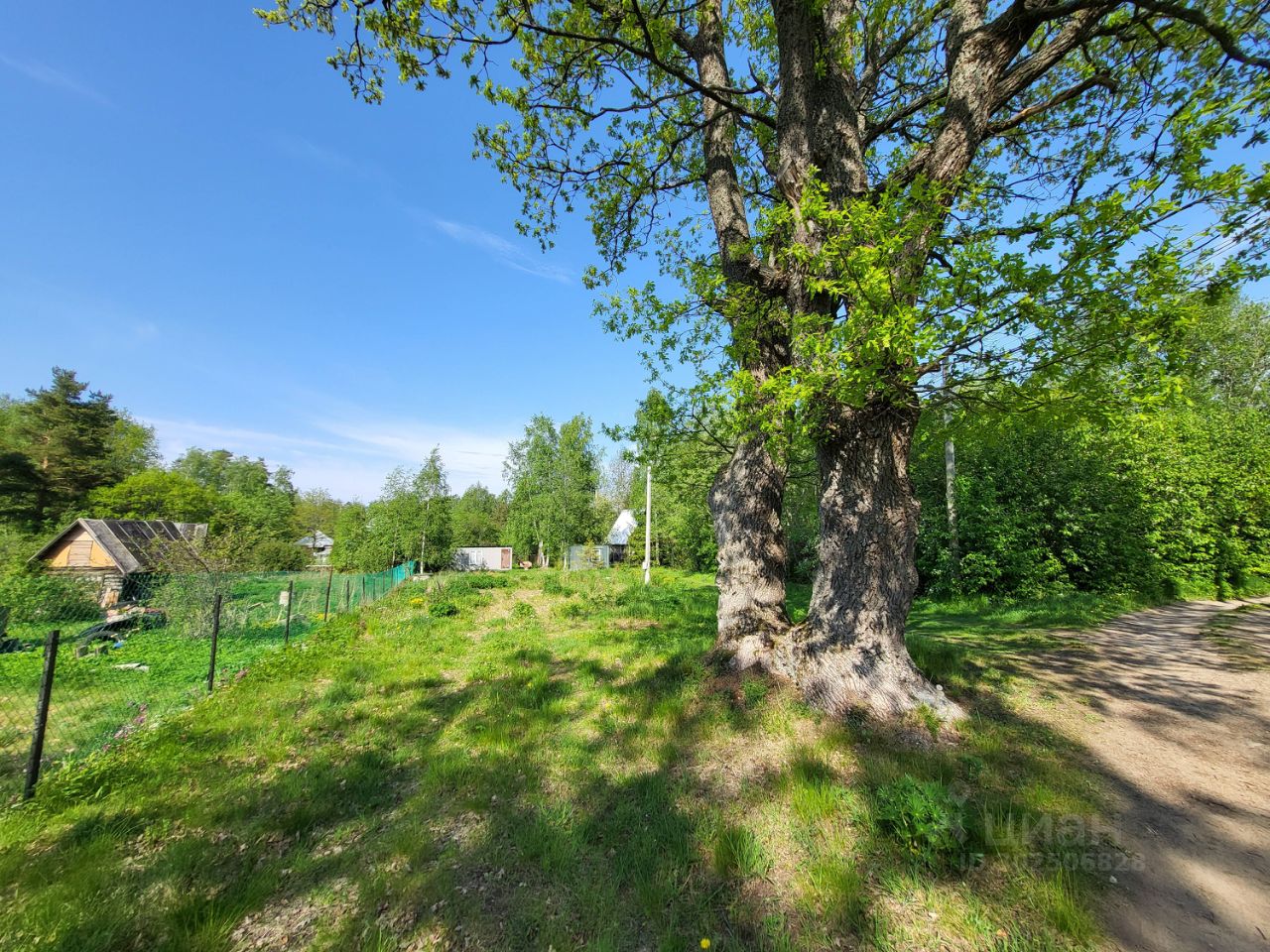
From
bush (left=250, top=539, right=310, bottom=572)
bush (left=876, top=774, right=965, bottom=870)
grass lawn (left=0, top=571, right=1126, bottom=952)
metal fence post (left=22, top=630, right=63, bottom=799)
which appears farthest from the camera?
bush (left=250, top=539, right=310, bottom=572)

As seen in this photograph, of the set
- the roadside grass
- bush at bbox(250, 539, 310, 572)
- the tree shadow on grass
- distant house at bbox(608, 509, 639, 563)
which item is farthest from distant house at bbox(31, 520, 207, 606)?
the roadside grass

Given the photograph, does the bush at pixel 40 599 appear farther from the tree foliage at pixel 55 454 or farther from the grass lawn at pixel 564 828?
the tree foliage at pixel 55 454

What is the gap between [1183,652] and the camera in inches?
241

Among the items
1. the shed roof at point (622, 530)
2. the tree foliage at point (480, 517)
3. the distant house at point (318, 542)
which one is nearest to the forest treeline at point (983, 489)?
the shed roof at point (622, 530)

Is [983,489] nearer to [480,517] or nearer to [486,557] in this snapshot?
[486,557]

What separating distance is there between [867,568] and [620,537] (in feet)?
126

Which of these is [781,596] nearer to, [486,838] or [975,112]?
[486,838]

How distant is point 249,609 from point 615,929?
1432 cm

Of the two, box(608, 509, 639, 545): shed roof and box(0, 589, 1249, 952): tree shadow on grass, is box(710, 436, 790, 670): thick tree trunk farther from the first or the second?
box(608, 509, 639, 545): shed roof

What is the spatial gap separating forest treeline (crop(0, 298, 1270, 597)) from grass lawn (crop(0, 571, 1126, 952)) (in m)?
3.02

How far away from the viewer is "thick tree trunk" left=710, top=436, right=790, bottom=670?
5828 mm

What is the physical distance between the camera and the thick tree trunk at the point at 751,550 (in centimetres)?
583

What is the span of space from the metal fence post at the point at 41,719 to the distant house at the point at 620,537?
37.1m

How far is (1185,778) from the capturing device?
3.29 metres
